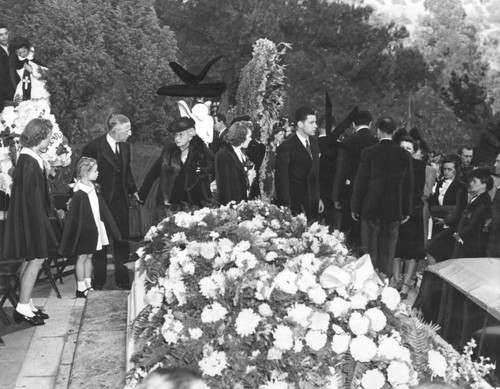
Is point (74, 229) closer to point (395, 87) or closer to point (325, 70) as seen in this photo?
point (325, 70)

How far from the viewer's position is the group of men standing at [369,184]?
353 inches

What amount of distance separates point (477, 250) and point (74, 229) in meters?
3.99

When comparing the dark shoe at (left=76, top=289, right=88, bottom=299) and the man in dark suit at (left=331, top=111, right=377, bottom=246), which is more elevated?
the man in dark suit at (left=331, top=111, right=377, bottom=246)

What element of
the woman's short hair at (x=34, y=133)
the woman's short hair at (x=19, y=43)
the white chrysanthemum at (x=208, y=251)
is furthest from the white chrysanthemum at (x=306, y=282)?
the woman's short hair at (x=19, y=43)

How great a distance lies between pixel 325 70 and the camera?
34875 mm

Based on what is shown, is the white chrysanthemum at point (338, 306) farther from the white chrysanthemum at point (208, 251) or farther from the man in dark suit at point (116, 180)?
the man in dark suit at point (116, 180)

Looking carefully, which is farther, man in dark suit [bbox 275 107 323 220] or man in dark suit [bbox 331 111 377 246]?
man in dark suit [bbox 331 111 377 246]

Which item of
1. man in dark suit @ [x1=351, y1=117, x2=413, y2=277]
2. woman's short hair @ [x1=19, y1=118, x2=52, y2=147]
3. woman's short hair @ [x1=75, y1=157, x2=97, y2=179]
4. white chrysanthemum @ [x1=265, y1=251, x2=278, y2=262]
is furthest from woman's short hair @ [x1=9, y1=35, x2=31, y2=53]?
white chrysanthemum @ [x1=265, y1=251, x2=278, y2=262]

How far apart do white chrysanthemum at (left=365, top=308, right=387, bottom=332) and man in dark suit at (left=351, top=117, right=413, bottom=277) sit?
482 centimetres

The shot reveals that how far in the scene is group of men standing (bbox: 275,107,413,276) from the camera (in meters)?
8.98

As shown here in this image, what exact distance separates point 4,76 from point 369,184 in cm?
576

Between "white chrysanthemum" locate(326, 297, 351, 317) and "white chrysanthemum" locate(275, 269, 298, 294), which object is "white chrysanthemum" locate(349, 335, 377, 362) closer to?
"white chrysanthemum" locate(326, 297, 351, 317)

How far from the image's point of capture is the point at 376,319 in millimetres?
4254

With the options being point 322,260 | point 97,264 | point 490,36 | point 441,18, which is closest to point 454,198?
point 97,264
